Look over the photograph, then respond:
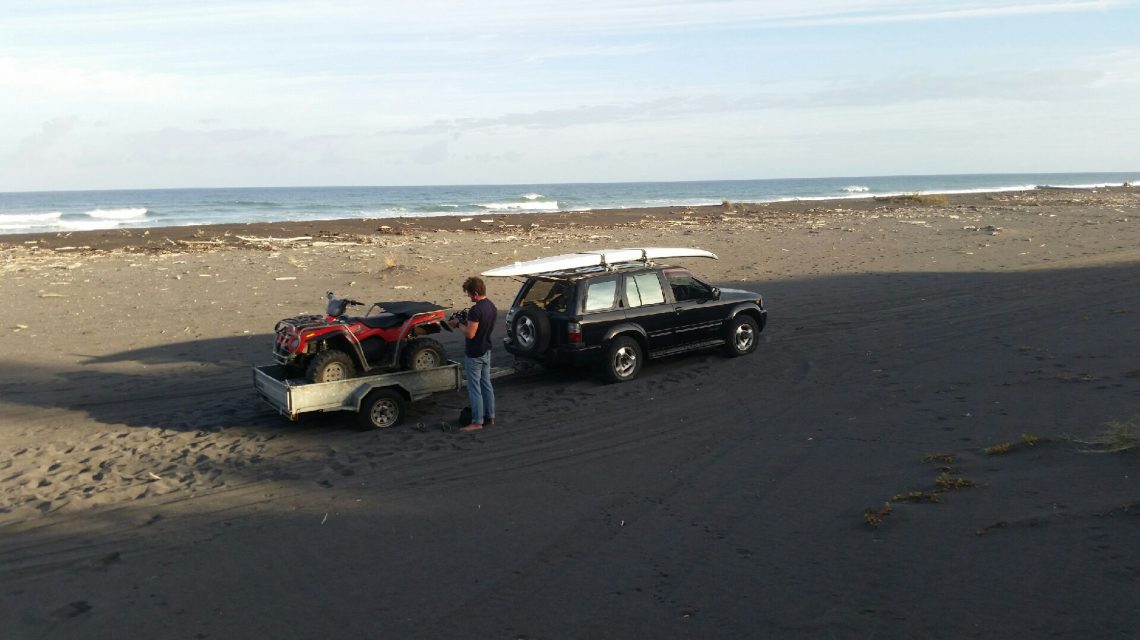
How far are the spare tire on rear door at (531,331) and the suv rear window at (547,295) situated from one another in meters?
0.36

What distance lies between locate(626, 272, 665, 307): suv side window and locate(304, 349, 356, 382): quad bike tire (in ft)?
13.8

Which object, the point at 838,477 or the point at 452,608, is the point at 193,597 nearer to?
the point at 452,608

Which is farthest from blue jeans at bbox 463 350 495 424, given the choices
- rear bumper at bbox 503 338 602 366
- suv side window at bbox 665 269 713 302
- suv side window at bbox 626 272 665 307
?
suv side window at bbox 665 269 713 302

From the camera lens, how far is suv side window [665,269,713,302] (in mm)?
13727

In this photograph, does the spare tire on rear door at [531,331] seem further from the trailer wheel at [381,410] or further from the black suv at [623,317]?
the trailer wheel at [381,410]

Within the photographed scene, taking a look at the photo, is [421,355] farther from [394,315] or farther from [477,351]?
[477,351]

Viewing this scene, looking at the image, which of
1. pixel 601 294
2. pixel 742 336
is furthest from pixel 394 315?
pixel 742 336

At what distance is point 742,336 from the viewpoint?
46.0 feet

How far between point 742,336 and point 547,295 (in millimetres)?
3177

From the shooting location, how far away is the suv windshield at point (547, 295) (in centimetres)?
1266

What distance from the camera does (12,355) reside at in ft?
48.6

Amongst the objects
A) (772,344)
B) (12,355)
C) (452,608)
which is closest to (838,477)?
(452,608)

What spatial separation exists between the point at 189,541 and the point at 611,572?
3.50m

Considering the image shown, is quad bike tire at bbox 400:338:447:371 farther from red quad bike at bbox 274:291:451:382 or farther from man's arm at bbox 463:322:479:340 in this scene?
man's arm at bbox 463:322:479:340
